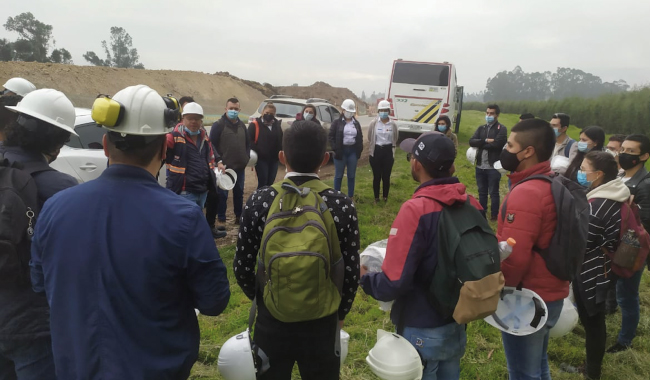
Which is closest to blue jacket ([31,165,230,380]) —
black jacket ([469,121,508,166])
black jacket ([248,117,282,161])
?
black jacket ([248,117,282,161])

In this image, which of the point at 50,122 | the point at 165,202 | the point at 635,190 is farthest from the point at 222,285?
the point at 635,190

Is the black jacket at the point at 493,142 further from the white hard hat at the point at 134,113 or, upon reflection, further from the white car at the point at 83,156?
the white hard hat at the point at 134,113

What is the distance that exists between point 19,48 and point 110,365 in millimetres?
55194

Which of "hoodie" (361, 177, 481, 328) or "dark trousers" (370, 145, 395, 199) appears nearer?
"hoodie" (361, 177, 481, 328)

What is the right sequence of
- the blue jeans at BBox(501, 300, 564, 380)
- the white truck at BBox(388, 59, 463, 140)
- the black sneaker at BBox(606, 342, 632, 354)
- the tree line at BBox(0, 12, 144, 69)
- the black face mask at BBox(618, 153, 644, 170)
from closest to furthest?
the blue jeans at BBox(501, 300, 564, 380) → the black face mask at BBox(618, 153, 644, 170) → the black sneaker at BBox(606, 342, 632, 354) → the white truck at BBox(388, 59, 463, 140) → the tree line at BBox(0, 12, 144, 69)

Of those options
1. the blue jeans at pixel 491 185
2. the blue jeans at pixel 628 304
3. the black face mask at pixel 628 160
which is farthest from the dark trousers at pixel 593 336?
the blue jeans at pixel 491 185

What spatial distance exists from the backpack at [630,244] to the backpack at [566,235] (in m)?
1.03

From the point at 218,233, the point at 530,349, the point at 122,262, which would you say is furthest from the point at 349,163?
the point at 122,262

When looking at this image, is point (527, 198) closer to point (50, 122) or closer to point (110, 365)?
point (110, 365)

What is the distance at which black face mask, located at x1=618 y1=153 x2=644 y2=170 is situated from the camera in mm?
3445

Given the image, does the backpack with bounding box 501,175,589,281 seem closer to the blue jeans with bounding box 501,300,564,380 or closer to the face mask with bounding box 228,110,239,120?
the blue jeans with bounding box 501,300,564,380

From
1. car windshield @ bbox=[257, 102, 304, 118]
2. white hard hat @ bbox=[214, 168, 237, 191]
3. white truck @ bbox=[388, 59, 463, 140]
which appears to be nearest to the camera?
white hard hat @ bbox=[214, 168, 237, 191]

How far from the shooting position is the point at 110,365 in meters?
1.38

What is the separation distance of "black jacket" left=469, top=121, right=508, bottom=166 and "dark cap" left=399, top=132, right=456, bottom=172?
16.2ft
